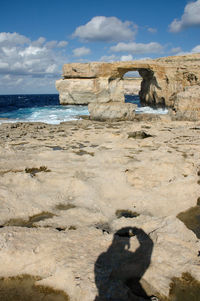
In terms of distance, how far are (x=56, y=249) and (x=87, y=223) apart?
0.77 m

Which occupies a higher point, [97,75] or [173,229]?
[97,75]

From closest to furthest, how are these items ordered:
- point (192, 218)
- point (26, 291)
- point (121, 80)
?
point (26, 291) < point (192, 218) < point (121, 80)

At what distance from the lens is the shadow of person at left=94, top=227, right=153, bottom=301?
206cm

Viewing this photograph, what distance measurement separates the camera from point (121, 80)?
26.6 meters

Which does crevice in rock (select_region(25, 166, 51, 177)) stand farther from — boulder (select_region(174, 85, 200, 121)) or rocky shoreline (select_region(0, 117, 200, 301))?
boulder (select_region(174, 85, 200, 121))

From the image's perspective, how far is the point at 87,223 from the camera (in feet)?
10.6

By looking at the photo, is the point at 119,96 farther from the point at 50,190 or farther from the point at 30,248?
the point at 30,248

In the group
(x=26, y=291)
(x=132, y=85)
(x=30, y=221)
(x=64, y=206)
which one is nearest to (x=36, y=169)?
(x=64, y=206)

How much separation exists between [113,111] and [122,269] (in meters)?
15.8

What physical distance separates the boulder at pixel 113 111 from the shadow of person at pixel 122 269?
597 inches

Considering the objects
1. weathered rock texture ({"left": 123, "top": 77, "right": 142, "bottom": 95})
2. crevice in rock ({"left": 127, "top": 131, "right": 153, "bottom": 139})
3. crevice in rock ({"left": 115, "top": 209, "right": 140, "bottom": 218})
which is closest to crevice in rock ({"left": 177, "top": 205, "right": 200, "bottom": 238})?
crevice in rock ({"left": 115, "top": 209, "right": 140, "bottom": 218})

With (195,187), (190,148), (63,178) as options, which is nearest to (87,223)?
(63,178)

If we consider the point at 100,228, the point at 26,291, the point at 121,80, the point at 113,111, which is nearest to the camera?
the point at 26,291

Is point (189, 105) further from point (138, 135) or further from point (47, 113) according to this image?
point (47, 113)
